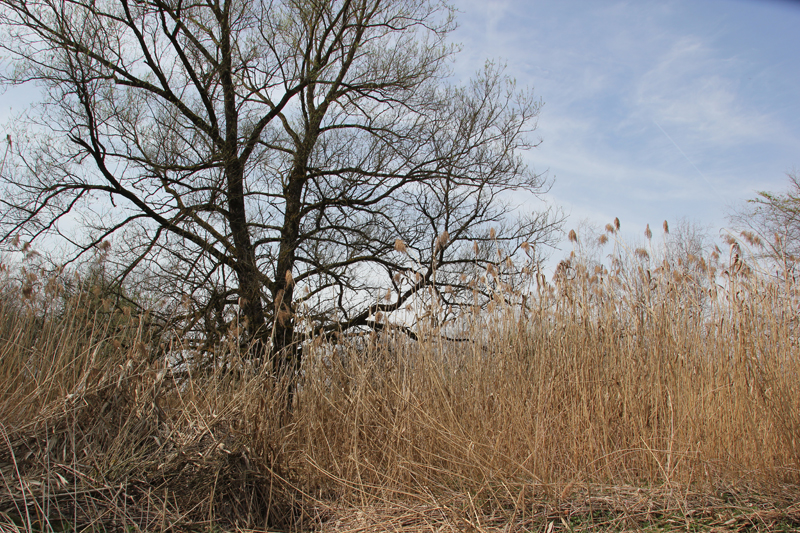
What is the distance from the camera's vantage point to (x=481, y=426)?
3.19 m

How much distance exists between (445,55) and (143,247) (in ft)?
18.2

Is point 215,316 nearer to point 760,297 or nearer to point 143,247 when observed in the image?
point 143,247

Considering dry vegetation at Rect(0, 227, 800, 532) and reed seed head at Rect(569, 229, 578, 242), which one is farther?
reed seed head at Rect(569, 229, 578, 242)

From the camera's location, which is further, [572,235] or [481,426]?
[572,235]

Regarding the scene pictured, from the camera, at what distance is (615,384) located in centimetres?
336

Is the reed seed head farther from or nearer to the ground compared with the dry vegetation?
farther from the ground

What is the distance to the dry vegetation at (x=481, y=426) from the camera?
2.35m

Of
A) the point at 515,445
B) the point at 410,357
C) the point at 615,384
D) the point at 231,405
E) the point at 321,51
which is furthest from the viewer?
the point at 321,51

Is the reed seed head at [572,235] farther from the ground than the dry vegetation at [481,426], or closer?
farther from the ground

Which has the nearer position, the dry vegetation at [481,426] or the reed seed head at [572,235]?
the dry vegetation at [481,426]

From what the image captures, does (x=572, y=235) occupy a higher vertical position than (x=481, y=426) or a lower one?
higher

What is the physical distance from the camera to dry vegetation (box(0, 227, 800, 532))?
7.70 ft

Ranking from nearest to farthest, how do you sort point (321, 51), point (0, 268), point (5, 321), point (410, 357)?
point (410, 357) < point (5, 321) < point (0, 268) < point (321, 51)

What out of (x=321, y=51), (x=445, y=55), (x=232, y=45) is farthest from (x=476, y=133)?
(x=232, y=45)
